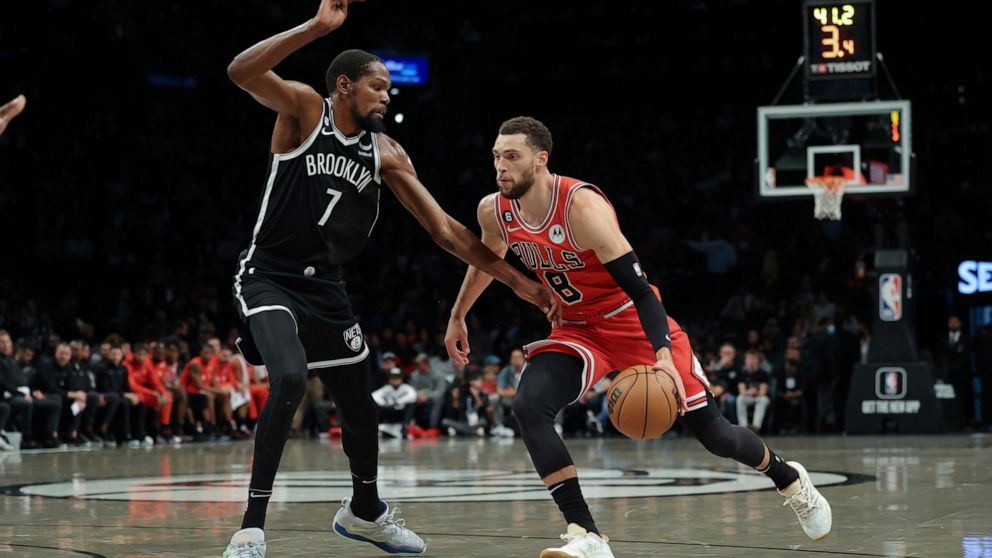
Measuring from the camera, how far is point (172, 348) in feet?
64.1

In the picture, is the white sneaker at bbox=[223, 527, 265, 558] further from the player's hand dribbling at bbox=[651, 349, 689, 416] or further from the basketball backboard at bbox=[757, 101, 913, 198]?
the basketball backboard at bbox=[757, 101, 913, 198]

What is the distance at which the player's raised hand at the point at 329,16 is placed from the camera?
A: 216 inches

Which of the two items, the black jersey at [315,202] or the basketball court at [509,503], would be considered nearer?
the black jersey at [315,202]

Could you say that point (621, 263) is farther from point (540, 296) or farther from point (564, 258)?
point (540, 296)

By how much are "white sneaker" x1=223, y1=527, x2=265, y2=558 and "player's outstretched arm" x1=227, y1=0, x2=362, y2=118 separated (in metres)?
1.72

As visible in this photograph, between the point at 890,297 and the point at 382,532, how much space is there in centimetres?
1348

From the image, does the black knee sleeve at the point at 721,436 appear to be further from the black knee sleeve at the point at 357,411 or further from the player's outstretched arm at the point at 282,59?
the player's outstretched arm at the point at 282,59

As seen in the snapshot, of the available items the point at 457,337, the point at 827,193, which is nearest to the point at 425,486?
the point at 457,337

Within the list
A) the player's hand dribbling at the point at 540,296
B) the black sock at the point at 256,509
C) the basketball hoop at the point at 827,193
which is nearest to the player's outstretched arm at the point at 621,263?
the player's hand dribbling at the point at 540,296

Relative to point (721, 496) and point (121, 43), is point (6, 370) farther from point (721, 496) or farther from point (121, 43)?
point (121, 43)

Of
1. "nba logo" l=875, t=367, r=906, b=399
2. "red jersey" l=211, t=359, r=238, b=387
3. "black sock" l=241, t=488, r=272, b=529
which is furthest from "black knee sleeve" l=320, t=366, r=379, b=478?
"red jersey" l=211, t=359, r=238, b=387

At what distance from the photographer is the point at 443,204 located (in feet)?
94.3

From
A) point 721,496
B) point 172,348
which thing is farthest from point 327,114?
point 172,348

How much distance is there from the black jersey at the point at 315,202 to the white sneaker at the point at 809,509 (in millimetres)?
2252
